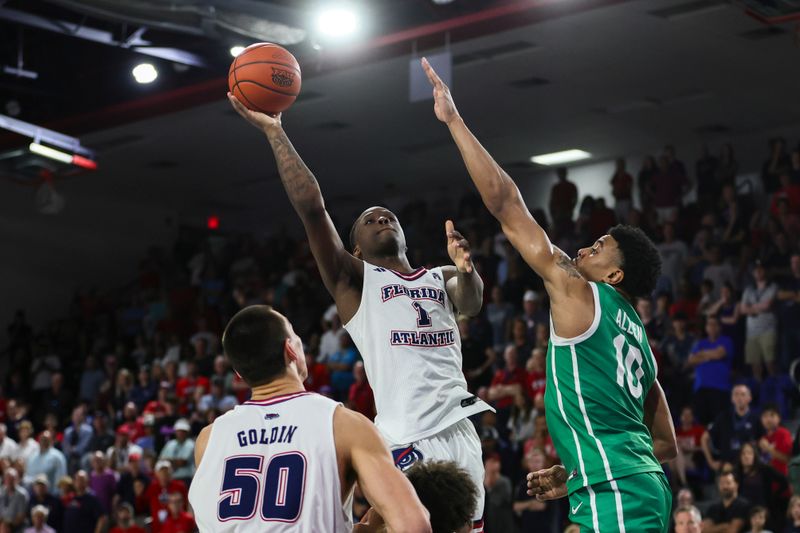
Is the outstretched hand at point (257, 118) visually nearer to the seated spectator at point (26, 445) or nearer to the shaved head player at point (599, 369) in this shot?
the shaved head player at point (599, 369)

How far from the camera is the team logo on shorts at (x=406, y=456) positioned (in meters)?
5.51

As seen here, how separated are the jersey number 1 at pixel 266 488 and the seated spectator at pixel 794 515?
7910mm

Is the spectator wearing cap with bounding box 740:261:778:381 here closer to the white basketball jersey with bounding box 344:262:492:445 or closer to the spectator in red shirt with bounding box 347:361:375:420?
the spectator in red shirt with bounding box 347:361:375:420

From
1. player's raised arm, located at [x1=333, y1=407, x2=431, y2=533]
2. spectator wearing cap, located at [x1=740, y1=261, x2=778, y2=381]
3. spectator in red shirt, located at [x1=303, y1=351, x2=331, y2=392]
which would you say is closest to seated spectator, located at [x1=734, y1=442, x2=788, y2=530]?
spectator wearing cap, located at [x1=740, y1=261, x2=778, y2=381]

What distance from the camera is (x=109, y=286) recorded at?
26297 millimetres

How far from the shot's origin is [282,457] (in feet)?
12.4

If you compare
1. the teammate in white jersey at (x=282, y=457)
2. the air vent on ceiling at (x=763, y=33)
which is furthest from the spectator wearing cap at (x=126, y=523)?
the teammate in white jersey at (x=282, y=457)

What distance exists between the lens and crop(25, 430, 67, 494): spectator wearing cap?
17.9 m

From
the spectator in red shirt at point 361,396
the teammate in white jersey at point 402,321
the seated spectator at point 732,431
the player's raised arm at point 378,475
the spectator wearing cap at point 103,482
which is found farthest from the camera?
the spectator wearing cap at point 103,482

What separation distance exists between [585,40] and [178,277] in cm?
1214

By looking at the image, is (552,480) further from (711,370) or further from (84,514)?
(84,514)

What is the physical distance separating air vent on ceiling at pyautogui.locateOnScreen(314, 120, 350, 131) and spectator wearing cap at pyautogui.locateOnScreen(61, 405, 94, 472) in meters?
6.21

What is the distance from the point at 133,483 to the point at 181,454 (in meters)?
1.01

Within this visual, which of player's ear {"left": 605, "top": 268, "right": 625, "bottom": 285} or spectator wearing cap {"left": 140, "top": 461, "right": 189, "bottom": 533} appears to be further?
spectator wearing cap {"left": 140, "top": 461, "right": 189, "bottom": 533}
